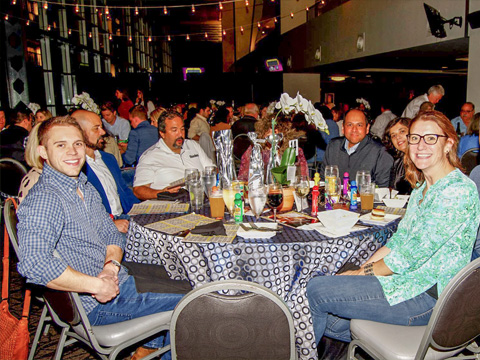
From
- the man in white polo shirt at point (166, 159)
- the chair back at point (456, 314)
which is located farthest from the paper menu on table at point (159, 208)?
the chair back at point (456, 314)

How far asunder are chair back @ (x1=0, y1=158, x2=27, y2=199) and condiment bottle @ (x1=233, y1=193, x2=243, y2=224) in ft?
8.60

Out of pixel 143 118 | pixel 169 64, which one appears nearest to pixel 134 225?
pixel 143 118

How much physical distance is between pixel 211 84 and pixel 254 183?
18.5 meters

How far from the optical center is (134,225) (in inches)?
83.4

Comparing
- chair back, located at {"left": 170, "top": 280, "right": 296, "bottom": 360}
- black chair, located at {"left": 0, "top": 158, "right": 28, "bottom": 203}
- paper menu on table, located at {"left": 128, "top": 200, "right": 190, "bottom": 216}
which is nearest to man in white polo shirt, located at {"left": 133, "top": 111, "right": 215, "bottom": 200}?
paper menu on table, located at {"left": 128, "top": 200, "right": 190, "bottom": 216}

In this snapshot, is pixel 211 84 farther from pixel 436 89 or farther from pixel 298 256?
pixel 298 256

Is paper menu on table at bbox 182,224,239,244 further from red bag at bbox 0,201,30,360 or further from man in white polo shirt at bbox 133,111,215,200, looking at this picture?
man in white polo shirt at bbox 133,111,215,200

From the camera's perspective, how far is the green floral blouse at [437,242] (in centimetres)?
159

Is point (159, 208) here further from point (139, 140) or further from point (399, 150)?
point (139, 140)

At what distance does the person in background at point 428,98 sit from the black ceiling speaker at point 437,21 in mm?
912

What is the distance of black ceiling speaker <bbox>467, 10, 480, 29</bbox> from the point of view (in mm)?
6152

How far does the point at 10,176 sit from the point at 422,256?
3578mm

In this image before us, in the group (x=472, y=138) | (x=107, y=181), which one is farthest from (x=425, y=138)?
(x=472, y=138)

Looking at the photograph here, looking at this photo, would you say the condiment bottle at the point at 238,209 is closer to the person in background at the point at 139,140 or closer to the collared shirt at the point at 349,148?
the collared shirt at the point at 349,148
